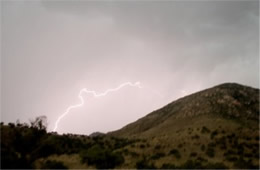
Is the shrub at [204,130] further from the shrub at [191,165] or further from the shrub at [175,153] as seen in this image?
the shrub at [191,165]

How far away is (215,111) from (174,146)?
64.4 feet

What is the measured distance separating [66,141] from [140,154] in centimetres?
1604

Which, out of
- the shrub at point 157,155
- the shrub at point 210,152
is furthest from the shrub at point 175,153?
the shrub at point 210,152

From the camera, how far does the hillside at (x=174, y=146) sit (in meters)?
38.1

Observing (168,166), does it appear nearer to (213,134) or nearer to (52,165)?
(52,165)

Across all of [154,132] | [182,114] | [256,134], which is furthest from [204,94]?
[256,134]

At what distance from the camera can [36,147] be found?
1828 inches

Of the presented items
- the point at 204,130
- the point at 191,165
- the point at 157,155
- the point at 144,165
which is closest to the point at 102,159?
the point at 144,165

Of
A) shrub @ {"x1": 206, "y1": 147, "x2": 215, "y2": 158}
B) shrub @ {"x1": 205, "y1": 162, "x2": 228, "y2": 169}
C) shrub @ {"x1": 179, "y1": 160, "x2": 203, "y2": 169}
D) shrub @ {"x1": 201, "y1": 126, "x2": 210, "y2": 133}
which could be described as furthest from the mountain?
shrub @ {"x1": 205, "y1": 162, "x2": 228, "y2": 169}

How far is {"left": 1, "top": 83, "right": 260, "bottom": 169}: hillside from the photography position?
125 feet

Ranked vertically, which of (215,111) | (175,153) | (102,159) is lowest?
(102,159)

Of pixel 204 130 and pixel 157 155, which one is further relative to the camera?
pixel 204 130

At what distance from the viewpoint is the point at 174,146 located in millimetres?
46594

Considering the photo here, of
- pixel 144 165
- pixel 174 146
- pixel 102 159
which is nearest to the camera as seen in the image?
pixel 144 165
